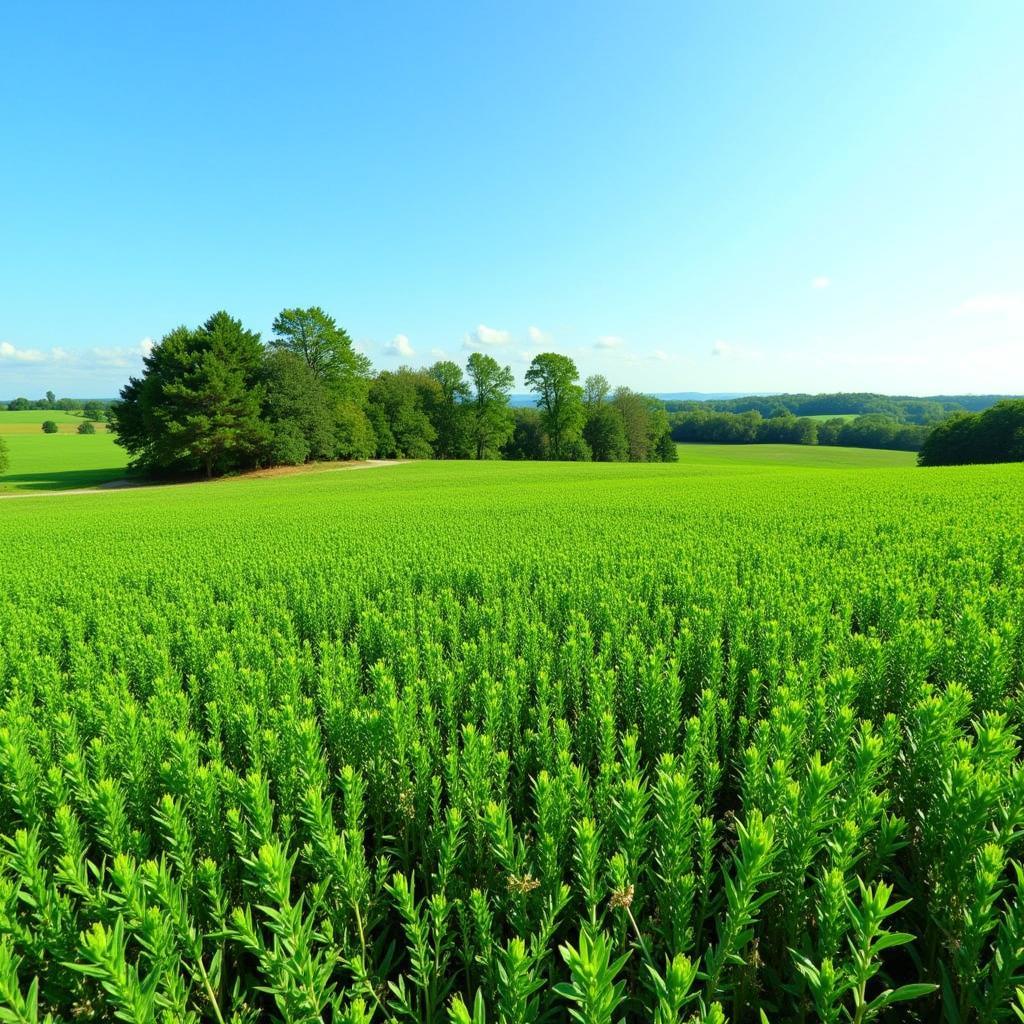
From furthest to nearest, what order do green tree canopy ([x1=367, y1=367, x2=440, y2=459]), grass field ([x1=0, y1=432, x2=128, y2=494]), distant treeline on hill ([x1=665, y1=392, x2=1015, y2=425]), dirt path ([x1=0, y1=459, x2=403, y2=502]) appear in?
distant treeline on hill ([x1=665, y1=392, x2=1015, y2=425]) → green tree canopy ([x1=367, y1=367, x2=440, y2=459]) → grass field ([x1=0, y1=432, x2=128, y2=494]) → dirt path ([x1=0, y1=459, x2=403, y2=502])

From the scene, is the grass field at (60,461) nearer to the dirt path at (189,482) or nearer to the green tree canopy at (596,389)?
the dirt path at (189,482)

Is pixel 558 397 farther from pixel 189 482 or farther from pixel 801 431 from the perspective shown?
pixel 801 431

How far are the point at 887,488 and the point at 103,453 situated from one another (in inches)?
3355

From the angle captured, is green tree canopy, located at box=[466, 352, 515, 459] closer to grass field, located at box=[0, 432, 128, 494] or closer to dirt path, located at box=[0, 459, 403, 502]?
dirt path, located at box=[0, 459, 403, 502]

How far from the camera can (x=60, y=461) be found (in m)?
62.2

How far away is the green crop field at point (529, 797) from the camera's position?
1.70 metres

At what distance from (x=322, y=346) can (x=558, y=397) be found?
3005 centimetres

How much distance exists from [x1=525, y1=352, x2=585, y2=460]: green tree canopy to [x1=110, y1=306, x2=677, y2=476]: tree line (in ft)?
0.45

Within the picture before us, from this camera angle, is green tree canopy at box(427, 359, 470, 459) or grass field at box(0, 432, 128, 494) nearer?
grass field at box(0, 432, 128, 494)

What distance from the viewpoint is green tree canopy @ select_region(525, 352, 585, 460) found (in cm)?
6931

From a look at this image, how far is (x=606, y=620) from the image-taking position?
549cm

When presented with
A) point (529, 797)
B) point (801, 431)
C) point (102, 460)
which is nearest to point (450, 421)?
point (102, 460)

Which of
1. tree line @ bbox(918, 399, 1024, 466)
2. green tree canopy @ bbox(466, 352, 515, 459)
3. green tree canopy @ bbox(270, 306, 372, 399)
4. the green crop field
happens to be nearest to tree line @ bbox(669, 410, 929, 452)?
tree line @ bbox(918, 399, 1024, 466)

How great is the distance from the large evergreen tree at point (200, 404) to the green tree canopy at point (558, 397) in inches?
1374
